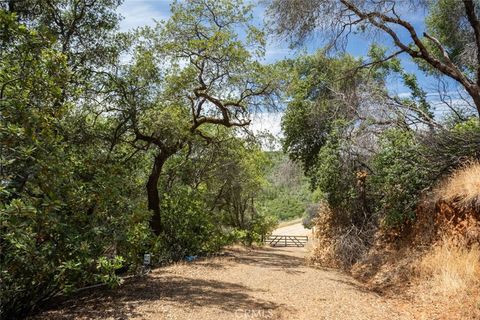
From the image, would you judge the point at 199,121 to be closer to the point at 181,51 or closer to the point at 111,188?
the point at 181,51

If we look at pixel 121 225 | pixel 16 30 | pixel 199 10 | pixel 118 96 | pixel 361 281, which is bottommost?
pixel 361 281

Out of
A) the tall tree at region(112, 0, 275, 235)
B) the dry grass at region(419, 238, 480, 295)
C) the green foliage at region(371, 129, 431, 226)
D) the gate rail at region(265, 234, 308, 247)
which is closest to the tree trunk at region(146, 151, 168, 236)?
the tall tree at region(112, 0, 275, 235)

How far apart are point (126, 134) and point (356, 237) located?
726 centimetres

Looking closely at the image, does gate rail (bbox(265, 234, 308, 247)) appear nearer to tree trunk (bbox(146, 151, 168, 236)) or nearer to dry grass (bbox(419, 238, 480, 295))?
Answer: tree trunk (bbox(146, 151, 168, 236))

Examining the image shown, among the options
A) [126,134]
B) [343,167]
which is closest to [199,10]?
[126,134]

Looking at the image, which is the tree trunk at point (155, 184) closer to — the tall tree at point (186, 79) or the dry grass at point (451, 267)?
the tall tree at point (186, 79)

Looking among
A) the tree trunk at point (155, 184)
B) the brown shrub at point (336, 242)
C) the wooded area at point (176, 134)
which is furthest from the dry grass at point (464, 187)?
the tree trunk at point (155, 184)

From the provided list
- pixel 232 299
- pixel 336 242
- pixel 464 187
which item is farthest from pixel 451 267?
pixel 336 242

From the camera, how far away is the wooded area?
508 cm

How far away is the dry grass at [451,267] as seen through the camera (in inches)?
271

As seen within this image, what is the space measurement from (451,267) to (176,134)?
294 inches

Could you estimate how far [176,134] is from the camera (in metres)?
11.8

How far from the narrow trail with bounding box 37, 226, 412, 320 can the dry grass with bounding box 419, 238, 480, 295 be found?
910mm

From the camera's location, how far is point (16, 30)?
483cm
